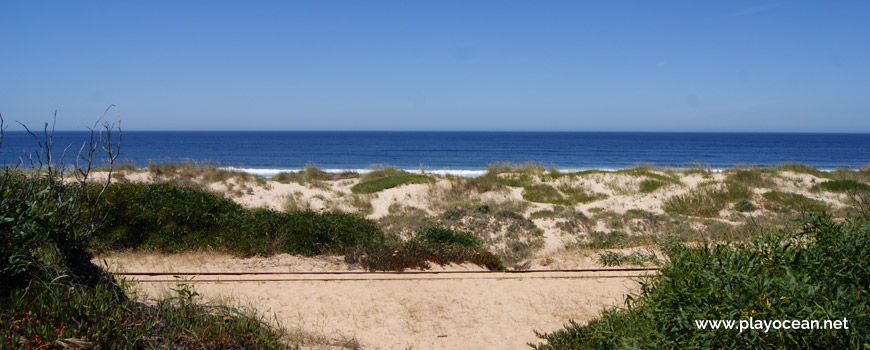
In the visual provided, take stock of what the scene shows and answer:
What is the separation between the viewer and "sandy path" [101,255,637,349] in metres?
5.94

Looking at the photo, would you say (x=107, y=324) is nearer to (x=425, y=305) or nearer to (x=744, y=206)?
(x=425, y=305)

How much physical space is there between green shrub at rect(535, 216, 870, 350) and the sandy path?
5.66 ft

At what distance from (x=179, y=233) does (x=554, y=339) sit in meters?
7.21

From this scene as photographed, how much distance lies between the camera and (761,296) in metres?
3.34

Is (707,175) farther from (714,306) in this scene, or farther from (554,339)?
(714,306)

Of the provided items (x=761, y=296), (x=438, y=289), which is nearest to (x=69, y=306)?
(x=438, y=289)

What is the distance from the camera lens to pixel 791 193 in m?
18.1

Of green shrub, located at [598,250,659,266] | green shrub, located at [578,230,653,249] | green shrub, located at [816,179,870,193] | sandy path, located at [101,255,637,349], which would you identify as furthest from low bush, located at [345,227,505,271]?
green shrub, located at [816,179,870,193]

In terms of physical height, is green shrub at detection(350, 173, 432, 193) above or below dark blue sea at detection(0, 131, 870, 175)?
above

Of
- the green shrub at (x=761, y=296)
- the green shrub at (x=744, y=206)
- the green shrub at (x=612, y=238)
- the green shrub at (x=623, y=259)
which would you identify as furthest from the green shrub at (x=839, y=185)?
the green shrub at (x=761, y=296)

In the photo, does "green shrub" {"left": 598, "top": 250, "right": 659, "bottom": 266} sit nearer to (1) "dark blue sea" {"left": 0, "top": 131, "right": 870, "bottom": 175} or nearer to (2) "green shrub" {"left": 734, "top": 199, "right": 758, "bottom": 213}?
(2) "green shrub" {"left": 734, "top": 199, "right": 758, "bottom": 213}

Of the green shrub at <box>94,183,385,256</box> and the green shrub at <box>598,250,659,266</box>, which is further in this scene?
the green shrub at <box>94,183,385,256</box>

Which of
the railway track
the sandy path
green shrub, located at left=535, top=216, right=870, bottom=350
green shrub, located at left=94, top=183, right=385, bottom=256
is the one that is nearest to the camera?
green shrub, located at left=535, top=216, right=870, bottom=350

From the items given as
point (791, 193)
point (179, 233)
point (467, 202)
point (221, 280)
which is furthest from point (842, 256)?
point (791, 193)
